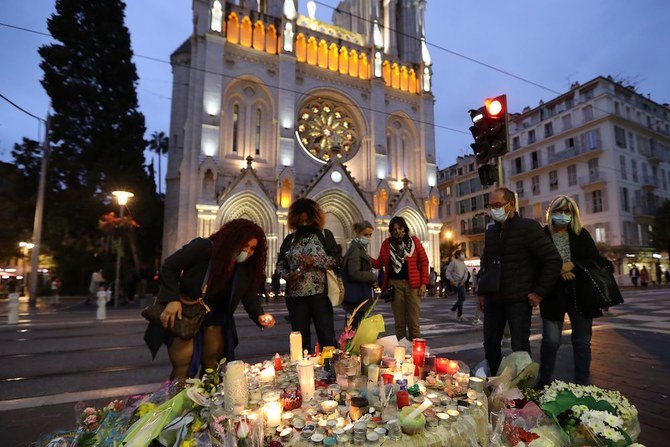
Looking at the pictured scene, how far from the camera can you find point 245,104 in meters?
24.1

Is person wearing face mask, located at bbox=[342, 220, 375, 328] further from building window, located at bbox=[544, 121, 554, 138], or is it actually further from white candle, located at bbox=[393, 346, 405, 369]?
building window, located at bbox=[544, 121, 554, 138]

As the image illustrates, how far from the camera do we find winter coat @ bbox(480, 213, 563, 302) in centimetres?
324

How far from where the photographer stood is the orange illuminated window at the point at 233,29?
23.7 meters

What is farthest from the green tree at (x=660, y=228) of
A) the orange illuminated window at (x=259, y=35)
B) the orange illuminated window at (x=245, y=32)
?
the orange illuminated window at (x=245, y=32)

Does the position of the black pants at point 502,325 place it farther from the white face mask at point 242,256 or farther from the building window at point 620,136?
the building window at point 620,136

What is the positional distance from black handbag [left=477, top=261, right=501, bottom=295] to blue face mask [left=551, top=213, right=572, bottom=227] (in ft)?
2.69

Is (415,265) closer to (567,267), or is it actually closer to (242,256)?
(567,267)

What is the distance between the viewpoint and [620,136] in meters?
32.2

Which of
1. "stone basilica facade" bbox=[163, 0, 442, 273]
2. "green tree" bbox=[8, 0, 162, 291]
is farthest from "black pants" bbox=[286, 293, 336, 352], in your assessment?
"green tree" bbox=[8, 0, 162, 291]

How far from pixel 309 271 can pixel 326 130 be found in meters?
24.3

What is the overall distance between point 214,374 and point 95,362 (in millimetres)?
4041

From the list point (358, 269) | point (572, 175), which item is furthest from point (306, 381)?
point (572, 175)

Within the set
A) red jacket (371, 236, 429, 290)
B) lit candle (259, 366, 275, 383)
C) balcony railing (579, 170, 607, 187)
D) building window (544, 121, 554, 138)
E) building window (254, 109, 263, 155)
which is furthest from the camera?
building window (544, 121, 554, 138)

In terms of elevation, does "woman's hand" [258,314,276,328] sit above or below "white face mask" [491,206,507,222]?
below
